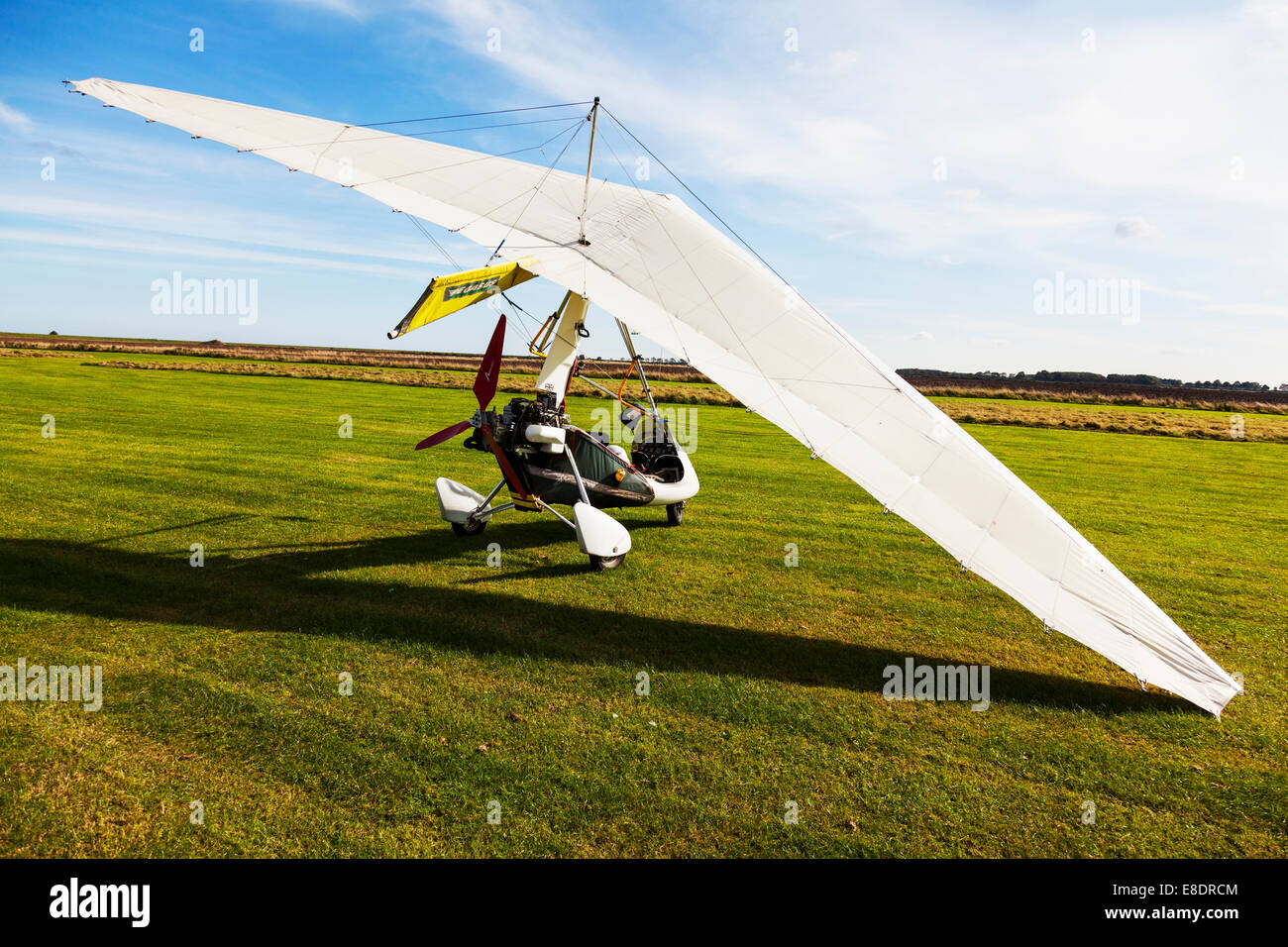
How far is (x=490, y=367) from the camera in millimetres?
9836

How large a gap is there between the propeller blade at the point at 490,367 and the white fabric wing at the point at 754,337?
1176 millimetres

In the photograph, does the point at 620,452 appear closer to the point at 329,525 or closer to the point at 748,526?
the point at 748,526

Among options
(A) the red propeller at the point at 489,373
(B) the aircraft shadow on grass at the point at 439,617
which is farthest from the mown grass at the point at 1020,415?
(B) the aircraft shadow on grass at the point at 439,617

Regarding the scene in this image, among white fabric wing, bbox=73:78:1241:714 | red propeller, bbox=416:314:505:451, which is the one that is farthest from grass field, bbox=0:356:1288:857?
red propeller, bbox=416:314:505:451

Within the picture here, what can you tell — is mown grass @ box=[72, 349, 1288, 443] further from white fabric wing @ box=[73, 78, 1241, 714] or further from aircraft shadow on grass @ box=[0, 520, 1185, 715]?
aircraft shadow on grass @ box=[0, 520, 1185, 715]

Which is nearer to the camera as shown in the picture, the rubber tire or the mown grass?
the rubber tire

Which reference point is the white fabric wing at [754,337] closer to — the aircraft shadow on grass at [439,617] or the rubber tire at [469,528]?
the aircraft shadow on grass at [439,617]

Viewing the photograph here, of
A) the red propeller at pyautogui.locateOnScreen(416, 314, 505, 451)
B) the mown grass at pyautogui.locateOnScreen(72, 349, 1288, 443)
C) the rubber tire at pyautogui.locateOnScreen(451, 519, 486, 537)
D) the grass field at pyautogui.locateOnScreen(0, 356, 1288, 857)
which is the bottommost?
the grass field at pyautogui.locateOnScreen(0, 356, 1288, 857)

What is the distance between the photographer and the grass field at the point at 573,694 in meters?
4.68

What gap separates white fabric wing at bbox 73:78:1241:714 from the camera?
6.70 meters

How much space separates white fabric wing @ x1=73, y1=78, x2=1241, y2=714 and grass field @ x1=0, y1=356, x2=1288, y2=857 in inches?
41.5

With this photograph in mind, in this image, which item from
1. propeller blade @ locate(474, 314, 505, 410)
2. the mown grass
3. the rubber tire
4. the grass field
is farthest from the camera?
the mown grass

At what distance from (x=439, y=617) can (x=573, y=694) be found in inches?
96.5
